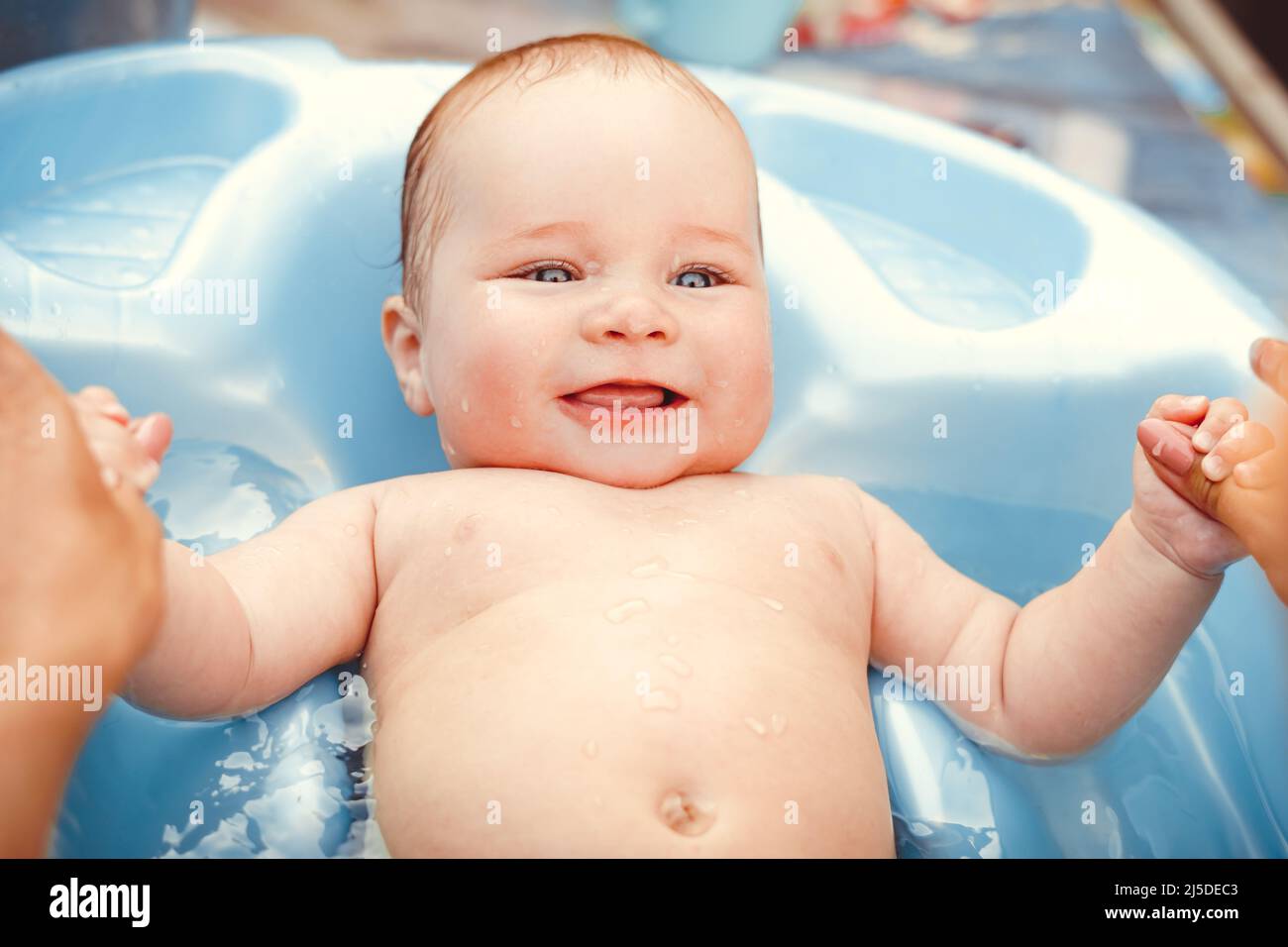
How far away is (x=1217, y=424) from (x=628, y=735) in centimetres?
37

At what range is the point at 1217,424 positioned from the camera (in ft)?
2.33

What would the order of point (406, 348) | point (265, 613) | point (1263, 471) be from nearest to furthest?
A: point (1263, 471) → point (265, 613) → point (406, 348)

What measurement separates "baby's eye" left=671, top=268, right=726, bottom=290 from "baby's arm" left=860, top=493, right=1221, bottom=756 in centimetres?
20

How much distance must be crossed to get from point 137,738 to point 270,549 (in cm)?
15

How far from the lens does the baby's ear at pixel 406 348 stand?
98cm

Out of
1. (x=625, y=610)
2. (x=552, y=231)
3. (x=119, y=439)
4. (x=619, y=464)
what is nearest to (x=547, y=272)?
(x=552, y=231)

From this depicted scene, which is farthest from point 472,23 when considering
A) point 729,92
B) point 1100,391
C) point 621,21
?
point 1100,391

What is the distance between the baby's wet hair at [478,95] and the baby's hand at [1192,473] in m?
0.37

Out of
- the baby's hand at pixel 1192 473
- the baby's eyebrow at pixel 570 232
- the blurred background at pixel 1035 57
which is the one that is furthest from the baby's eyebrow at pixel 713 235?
the blurred background at pixel 1035 57

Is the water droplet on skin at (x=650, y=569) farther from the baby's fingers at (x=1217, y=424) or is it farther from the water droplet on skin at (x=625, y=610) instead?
the baby's fingers at (x=1217, y=424)

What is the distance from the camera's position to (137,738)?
83 cm

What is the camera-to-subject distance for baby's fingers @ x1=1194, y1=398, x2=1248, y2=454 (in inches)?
27.9

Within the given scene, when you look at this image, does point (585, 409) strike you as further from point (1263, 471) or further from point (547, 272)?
point (1263, 471)
